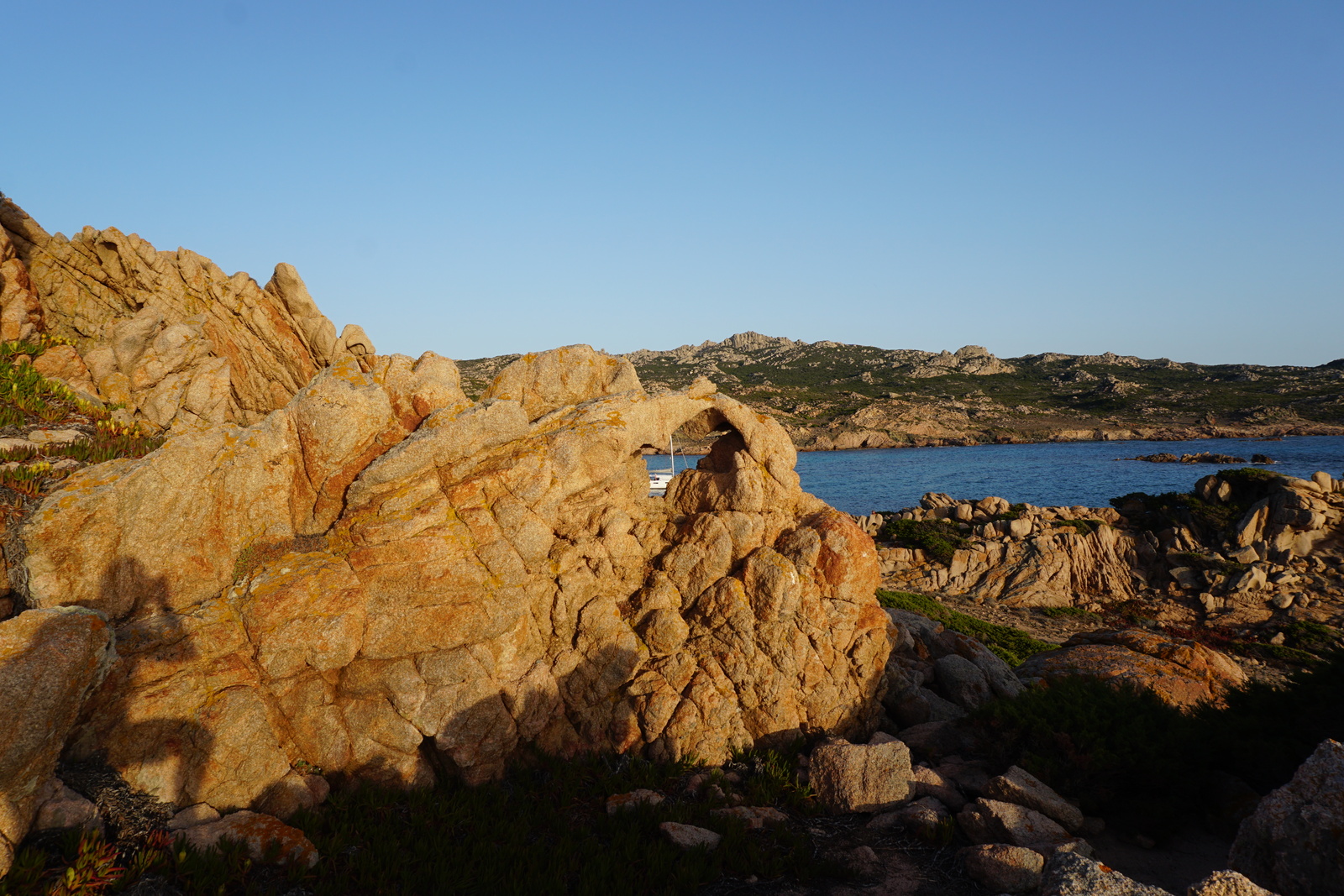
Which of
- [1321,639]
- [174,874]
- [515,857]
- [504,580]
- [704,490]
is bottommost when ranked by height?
[1321,639]

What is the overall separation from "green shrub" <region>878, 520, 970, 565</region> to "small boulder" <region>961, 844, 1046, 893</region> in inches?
1241

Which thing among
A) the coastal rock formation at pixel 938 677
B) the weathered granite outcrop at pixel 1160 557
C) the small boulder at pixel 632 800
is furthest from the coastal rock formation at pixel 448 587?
the weathered granite outcrop at pixel 1160 557

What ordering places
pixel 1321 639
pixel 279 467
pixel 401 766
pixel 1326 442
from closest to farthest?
pixel 401 766 < pixel 279 467 < pixel 1321 639 < pixel 1326 442

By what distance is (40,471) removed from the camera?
38.9 feet

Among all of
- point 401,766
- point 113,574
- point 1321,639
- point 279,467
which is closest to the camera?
point 113,574

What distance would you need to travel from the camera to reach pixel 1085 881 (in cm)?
716

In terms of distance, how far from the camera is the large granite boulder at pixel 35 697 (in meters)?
7.72

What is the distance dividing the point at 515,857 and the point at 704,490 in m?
8.74

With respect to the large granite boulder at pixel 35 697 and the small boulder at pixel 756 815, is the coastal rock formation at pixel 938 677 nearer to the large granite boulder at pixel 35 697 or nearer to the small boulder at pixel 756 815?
the small boulder at pixel 756 815

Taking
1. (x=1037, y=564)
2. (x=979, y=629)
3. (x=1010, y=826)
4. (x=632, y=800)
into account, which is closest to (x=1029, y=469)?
(x=1037, y=564)

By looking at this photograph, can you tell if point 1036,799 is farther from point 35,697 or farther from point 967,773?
point 35,697

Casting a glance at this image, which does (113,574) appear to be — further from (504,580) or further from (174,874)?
(504,580)

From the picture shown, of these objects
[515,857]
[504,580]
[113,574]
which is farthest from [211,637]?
[515,857]

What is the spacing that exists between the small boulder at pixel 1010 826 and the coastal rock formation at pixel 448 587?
349cm
